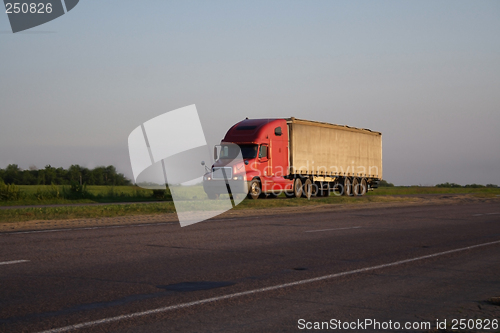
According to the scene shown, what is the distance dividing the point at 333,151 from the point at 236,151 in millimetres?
8610

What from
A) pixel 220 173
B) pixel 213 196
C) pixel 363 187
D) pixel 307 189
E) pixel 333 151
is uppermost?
pixel 333 151

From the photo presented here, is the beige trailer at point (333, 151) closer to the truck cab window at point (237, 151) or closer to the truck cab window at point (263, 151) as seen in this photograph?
the truck cab window at point (263, 151)

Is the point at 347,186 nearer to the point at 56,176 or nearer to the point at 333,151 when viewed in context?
the point at 333,151

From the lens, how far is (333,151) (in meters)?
36.0

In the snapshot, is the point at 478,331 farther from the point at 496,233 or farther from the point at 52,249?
the point at 496,233

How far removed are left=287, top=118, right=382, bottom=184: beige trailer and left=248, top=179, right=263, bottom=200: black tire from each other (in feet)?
9.45

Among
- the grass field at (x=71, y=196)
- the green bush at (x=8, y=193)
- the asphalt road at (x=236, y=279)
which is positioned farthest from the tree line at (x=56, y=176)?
the asphalt road at (x=236, y=279)

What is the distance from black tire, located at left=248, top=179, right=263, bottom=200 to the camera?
29684 mm

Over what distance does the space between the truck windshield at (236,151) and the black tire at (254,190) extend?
1.42m

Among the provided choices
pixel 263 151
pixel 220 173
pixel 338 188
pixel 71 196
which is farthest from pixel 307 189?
pixel 71 196

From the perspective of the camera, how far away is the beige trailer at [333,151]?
32.4 metres

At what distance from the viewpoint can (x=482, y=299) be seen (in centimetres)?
666

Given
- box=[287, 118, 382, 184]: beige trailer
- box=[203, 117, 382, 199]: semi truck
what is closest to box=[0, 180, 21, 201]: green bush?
box=[203, 117, 382, 199]: semi truck

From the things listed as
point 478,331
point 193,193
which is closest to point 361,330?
point 478,331
